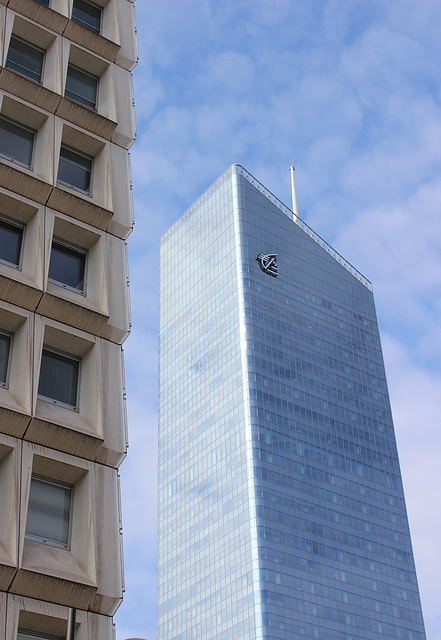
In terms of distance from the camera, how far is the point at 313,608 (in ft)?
513

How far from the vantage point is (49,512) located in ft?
87.6

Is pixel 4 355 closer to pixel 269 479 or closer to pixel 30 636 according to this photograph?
pixel 30 636

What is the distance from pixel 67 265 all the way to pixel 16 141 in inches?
204

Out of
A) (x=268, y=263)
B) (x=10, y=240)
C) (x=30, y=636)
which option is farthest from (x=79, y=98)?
(x=268, y=263)

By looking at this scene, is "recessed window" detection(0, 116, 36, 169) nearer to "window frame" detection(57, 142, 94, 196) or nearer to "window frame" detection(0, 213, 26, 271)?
"window frame" detection(57, 142, 94, 196)

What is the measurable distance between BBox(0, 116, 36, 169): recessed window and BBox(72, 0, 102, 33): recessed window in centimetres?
778

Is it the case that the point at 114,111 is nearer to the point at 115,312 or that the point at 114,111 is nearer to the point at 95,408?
the point at 115,312

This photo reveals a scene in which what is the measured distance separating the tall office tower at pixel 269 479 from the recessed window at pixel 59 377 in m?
127

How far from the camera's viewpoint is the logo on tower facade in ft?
632

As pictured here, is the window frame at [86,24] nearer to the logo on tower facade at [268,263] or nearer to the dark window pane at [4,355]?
the dark window pane at [4,355]

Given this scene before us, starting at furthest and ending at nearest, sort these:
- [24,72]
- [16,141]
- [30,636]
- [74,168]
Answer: [24,72] → [74,168] → [16,141] → [30,636]

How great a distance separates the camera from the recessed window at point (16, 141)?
32.8 meters

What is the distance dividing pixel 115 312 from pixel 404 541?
165191 millimetres

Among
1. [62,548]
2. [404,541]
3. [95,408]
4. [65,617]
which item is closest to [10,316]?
[95,408]
